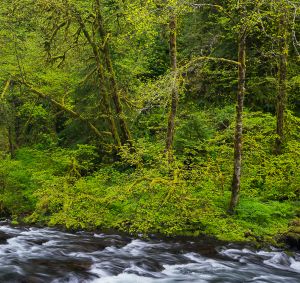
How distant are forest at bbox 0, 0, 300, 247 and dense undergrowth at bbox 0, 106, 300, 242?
5 centimetres

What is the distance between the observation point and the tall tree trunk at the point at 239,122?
449 inches

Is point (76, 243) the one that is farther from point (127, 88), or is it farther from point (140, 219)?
point (127, 88)

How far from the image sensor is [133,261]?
9.82 m

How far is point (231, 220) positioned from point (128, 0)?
8.44 m

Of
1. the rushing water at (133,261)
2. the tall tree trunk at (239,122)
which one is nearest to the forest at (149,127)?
the tall tree trunk at (239,122)

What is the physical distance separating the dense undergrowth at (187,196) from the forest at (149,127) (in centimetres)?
5

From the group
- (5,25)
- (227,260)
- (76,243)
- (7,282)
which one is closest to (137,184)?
(76,243)

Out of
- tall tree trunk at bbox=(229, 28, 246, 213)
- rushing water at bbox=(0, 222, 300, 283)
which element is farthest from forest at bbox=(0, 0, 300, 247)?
rushing water at bbox=(0, 222, 300, 283)

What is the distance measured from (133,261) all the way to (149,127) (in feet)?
20.6

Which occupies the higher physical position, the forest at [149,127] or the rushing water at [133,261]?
the forest at [149,127]

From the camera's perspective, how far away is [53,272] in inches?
342

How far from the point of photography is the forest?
11.8 meters

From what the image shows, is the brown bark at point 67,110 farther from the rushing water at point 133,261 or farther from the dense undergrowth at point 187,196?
the rushing water at point 133,261

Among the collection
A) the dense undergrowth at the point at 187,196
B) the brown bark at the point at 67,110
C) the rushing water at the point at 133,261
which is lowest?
the rushing water at the point at 133,261
